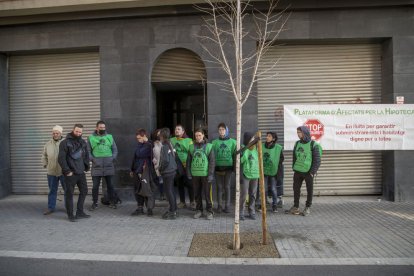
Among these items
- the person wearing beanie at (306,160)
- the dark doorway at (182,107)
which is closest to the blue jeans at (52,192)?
the dark doorway at (182,107)

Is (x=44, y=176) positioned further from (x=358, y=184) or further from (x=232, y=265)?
(x=358, y=184)

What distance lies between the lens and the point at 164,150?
777 centimetres

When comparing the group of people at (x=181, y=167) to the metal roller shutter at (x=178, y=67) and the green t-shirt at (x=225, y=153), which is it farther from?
the metal roller shutter at (x=178, y=67)

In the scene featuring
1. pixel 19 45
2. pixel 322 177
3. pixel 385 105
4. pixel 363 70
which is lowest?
pixel 322 177

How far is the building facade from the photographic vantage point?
9359 mm

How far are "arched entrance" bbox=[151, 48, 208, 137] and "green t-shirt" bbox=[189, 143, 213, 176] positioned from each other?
2.59 m

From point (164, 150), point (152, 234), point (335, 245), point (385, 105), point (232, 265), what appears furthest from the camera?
point (385, 105)

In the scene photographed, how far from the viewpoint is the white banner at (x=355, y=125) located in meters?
9.15

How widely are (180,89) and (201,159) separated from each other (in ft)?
11.8

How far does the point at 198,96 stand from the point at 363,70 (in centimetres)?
449

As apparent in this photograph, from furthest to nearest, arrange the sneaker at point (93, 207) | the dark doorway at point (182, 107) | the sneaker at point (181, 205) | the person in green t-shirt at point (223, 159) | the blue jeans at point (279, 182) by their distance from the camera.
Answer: the dark doorway at point (182, 107) < the sneaker at point (181, 205) < the sneaker at point (93, 207) < the blue jeans at point (279, 182) < the person in green t-shirt at point (223, 159)

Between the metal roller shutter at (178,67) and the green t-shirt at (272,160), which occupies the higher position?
the metal roller shutter at (178,67)

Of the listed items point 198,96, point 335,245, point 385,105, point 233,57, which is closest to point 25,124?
point 198,96

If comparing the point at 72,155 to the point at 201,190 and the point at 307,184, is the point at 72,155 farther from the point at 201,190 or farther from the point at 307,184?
the point at 307,184
